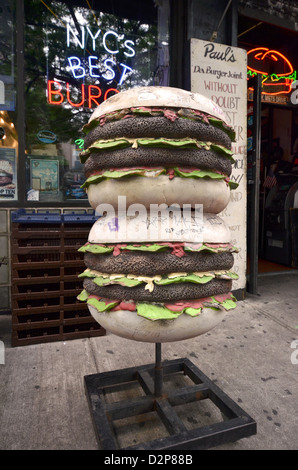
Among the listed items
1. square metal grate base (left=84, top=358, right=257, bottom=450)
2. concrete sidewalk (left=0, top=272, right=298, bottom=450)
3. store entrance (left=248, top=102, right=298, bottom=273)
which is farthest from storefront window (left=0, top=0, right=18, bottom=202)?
store entrance (left=248, top=102, right=298, bottom=273)

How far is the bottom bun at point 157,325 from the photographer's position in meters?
1.52

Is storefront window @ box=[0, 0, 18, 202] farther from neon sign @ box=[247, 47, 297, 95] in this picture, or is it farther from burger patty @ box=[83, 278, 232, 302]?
neon sign @ box=[247, 47, 297, 95]

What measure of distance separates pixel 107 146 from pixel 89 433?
1694 millimetres

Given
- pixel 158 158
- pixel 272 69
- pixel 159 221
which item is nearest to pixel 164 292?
pixel 159 221

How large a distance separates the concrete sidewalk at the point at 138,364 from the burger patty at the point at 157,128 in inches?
68.9

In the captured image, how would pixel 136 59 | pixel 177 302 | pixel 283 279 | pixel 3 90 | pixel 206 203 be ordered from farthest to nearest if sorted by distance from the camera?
1. pixel 283 279
2. pixel 136 59
3. pixel 3 90
4. pixel 206 203
5. pixel 177 302

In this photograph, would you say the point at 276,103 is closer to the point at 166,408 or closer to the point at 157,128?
the point at 157,128

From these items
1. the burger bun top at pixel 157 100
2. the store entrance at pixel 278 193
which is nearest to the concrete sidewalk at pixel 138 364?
the burger bun top at pixel 157 100

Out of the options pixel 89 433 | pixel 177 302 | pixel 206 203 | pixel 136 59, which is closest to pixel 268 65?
pixel 136 59

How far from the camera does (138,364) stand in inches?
102

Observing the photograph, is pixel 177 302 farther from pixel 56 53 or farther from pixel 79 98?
pixel 56 53

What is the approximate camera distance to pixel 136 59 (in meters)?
4.57

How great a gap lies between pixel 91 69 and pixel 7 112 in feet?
4.49

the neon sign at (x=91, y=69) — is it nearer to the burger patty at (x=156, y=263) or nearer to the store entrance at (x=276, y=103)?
the store entrance at (x=276, y=103)
